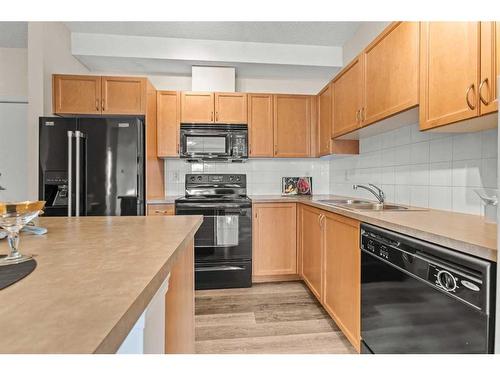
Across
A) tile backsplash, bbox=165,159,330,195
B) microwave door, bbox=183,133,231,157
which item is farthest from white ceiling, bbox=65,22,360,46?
tile backsplash, bbox=165,159,330,195

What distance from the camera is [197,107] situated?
3.11m

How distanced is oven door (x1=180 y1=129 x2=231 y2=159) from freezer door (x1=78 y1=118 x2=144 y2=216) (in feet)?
1.88

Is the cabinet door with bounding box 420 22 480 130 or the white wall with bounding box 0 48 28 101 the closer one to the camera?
the cabinet door with bounding box 420 22 480 130

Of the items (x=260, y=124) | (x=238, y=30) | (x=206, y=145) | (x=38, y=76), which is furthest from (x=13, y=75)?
(x=260, y=124)

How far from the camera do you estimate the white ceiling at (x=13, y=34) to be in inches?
112

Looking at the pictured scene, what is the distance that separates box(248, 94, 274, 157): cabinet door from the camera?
3199 millimetres

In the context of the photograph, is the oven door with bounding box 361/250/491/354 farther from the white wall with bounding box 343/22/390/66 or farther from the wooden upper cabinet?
the white wall with bounding box 343/22/390/66

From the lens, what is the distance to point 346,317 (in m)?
1.75

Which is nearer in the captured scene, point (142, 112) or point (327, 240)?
point (327, 240)

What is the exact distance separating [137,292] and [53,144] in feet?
8.80

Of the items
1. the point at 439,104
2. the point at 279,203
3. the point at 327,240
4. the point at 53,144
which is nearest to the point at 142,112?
the point at 53,144

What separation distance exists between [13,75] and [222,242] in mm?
3262

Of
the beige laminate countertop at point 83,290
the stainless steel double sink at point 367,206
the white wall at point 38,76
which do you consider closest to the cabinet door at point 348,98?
the stainless steel double sink at point 367,206

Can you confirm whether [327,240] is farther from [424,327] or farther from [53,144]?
[53,144]
